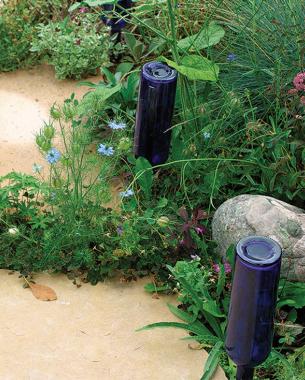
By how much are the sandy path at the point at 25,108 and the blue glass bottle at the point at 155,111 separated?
0.72 m

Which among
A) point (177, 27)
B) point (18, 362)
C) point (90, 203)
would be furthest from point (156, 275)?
point (177, 27)

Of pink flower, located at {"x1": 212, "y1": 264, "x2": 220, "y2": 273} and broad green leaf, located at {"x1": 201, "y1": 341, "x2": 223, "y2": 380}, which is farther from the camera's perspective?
pink flower, located at {"x1": 212, "y1": 264, "x2": 220, "y2": 273}

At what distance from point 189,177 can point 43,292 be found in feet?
3.11

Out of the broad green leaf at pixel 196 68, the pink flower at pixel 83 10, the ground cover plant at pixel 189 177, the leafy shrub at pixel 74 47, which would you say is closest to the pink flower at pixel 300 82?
the ground cover plant at pixel 189 177

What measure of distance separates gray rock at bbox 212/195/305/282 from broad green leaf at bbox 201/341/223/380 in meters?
0.45

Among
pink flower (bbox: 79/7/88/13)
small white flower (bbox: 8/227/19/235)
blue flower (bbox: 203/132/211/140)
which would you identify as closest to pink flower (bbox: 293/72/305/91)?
blue flower (bbox: 203/132/211/140)

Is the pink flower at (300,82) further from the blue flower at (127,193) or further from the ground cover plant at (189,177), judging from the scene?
the blue flower at (127,193)

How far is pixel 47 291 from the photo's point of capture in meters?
3.84

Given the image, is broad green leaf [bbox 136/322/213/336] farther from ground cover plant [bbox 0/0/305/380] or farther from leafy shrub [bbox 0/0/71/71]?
leafy shrub [bbox 0/0/71/71]

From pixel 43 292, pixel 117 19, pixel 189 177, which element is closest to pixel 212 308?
pixel 43 292

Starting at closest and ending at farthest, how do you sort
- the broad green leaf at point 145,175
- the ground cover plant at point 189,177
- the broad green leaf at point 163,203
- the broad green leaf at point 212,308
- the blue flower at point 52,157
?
the broad green leaf at point 212,308 < the ground cover plant at point 189,177 < the blue flower at point 52,157 < the broad green leaf at point 163,203 < the broad green leaf at point 145,175

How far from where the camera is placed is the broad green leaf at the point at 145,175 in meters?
4.16

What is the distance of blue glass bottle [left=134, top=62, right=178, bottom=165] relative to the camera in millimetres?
4039

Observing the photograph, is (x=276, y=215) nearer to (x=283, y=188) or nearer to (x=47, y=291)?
(x=283, y=188)
